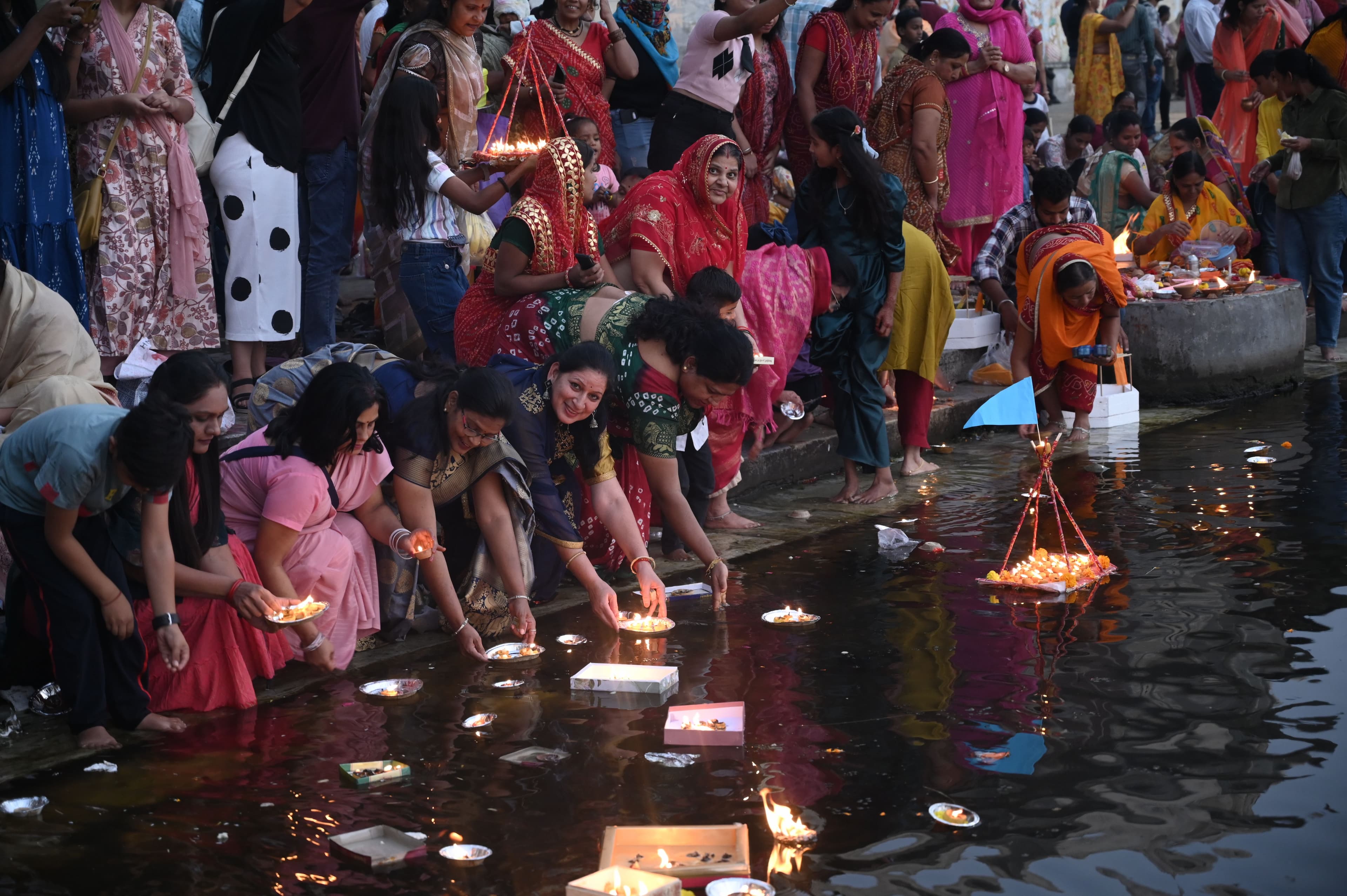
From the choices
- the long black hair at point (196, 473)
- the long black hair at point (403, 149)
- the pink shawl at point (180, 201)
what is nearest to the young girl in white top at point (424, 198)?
the long black hair at point (403, 149)

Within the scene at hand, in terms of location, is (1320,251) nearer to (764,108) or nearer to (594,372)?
(764,108)

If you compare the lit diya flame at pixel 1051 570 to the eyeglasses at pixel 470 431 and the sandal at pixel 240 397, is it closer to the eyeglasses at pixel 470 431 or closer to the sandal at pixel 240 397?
the eyeglasses at pixel 470 431

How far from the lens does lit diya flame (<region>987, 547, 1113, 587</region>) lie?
523cm

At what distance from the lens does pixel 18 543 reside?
3.89 metres

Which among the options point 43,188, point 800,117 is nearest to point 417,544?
point 43,188

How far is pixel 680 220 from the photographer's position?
20.1 feet

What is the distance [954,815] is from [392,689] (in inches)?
72.3

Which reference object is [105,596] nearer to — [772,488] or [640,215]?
[640,215]

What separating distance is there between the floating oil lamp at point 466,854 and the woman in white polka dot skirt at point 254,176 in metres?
3.24

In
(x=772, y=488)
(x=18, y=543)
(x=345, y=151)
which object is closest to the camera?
(x=18, y=543)

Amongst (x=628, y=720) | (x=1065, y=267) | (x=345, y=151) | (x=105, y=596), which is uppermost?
(x=345, y=151)

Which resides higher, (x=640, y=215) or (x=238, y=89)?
(x=238, y=89)

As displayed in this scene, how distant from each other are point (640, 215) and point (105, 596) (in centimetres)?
295

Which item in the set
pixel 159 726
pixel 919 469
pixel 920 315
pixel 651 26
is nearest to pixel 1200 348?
pixel 919 469
